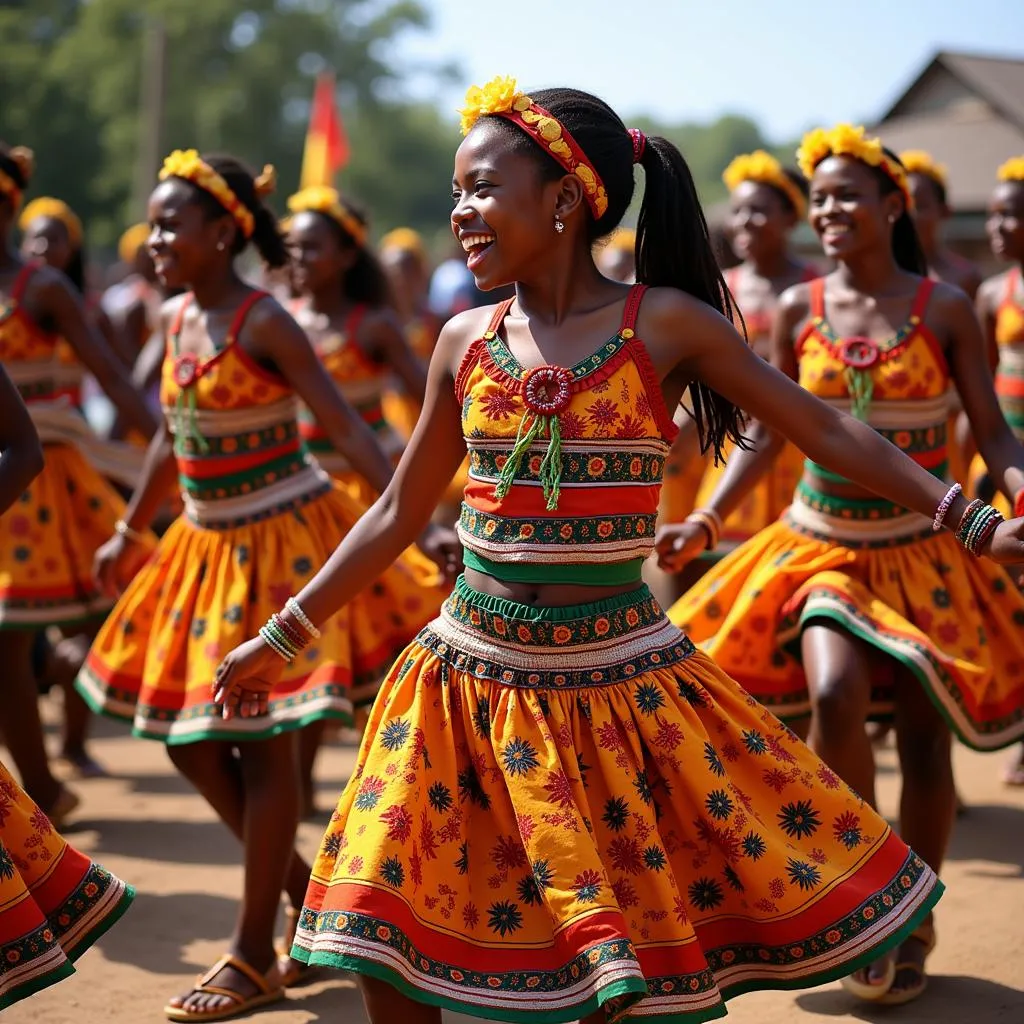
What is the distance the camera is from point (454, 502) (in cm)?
1172

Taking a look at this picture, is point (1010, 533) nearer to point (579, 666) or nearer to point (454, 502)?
point (579, 666)

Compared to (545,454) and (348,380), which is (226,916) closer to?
(545,454)

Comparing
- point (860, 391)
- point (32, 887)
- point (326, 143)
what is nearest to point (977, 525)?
point (860, 391)

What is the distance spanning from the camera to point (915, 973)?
455cm

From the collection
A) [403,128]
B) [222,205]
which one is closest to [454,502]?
[222,205]

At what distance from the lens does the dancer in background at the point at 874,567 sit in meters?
4.54

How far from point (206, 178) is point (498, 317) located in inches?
79.9

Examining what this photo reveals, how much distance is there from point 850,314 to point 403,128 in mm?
69245

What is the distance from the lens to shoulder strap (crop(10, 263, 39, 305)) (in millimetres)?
6633

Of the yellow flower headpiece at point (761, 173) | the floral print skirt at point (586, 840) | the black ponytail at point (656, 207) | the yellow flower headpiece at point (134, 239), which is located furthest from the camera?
the yellow flower headpiece at point (134, 239)

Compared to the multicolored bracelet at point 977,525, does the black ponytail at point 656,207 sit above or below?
above

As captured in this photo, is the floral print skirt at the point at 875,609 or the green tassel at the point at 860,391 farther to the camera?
the green tassel at the point at 860,391

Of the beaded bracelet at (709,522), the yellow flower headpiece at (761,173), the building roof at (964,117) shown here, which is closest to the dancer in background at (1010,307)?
the yellow flower headpiece at (761,173)

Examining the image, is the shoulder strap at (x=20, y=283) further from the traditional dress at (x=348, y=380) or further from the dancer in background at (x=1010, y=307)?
the dancer in background at (x=1010, y=307)
